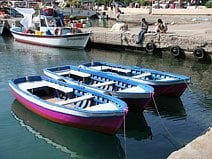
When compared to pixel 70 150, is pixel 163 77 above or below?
above

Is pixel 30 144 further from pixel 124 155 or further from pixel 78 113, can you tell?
pixel 124 155

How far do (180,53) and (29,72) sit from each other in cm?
1060

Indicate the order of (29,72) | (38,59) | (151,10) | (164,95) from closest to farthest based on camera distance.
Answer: (164,95) < (29,72) < (38,59) < (151,10)

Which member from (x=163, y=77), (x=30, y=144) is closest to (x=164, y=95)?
(x=163, y=77)

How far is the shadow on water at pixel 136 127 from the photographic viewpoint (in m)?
13.7

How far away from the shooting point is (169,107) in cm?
1686

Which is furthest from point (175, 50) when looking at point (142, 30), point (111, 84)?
point (111, 84)

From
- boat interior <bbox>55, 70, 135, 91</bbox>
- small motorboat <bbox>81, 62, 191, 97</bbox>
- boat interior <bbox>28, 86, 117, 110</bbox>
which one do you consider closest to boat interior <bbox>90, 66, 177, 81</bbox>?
small motorboat <bbox>81, 62, 191, 97</bbox>

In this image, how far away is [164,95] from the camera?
1752cm

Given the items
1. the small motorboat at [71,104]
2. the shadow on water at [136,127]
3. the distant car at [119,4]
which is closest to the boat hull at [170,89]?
the shadow on water at [136,127]

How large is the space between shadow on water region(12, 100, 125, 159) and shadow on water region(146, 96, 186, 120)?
3559 mm

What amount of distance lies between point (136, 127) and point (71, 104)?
8.14 ft

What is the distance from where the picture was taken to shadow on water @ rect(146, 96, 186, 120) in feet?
52.2

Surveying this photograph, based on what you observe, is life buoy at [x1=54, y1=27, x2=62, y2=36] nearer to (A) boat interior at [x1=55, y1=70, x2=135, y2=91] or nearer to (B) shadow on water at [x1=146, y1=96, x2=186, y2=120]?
(A) boat interior at [x1=55, y1=70, x2=135, y2=91]
